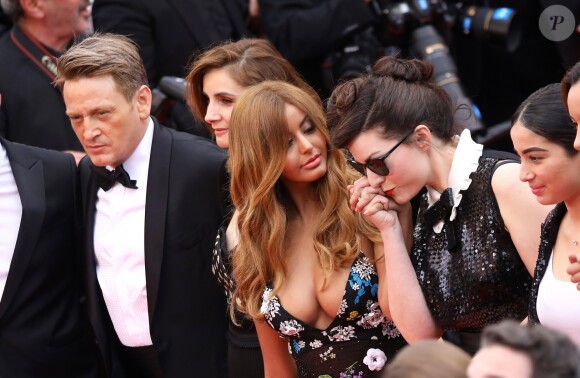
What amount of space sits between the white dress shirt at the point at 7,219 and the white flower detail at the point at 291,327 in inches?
48.0

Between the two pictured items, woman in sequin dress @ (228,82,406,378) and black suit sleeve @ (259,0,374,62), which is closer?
woman in sequin dress @ (228,82,406,378)

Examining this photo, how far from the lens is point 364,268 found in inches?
119

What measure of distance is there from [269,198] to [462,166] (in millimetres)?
683

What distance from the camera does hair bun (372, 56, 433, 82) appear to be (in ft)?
9.37

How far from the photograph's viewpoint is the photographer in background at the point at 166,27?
449cm

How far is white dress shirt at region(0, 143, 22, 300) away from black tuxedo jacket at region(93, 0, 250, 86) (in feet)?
3.28

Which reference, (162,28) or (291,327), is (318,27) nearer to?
(162,28)

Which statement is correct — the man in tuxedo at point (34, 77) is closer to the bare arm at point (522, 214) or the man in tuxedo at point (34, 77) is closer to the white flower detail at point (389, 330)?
the white flower detail at point (389, 330)

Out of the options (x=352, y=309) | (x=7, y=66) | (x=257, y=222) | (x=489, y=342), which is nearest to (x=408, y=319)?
(x=352, y=309)

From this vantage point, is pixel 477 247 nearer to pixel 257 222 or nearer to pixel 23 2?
pixel 257 222

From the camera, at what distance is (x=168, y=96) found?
4.18 metres

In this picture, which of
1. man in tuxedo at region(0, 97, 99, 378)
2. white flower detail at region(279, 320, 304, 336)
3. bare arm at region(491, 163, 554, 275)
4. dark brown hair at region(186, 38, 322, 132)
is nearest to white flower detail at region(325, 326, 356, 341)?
white flower detail at region(279, 320, 304, 336)

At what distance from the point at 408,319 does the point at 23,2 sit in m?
2.75

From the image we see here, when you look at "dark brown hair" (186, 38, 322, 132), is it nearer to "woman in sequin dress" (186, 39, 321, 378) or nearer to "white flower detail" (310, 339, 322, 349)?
"woman in sequin dress" (186, 39, 321, 378)
